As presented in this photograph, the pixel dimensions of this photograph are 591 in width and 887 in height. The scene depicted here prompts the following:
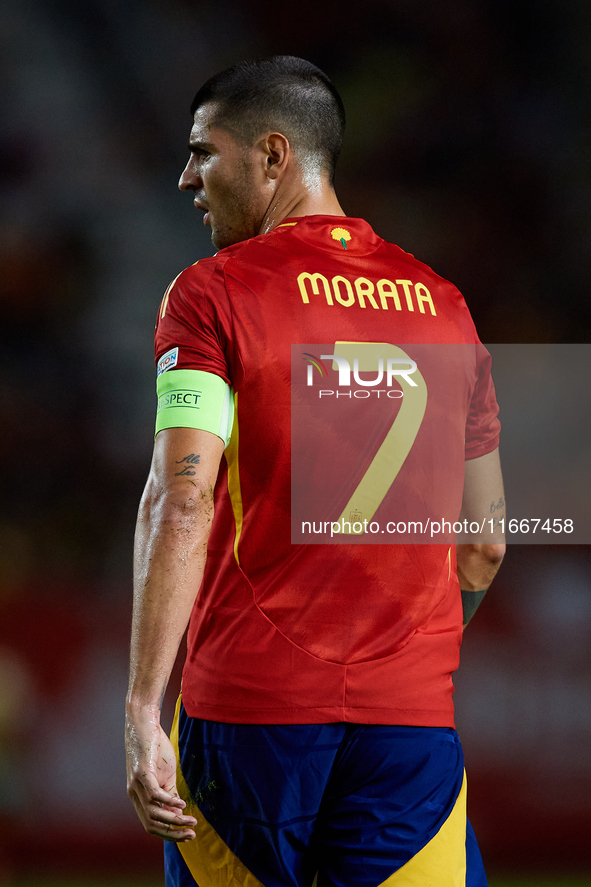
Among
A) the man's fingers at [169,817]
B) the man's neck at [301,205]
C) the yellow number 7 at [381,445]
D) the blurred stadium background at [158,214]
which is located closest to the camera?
the man's fingers at [169,817]

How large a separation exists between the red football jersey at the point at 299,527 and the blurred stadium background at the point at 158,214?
1612mm

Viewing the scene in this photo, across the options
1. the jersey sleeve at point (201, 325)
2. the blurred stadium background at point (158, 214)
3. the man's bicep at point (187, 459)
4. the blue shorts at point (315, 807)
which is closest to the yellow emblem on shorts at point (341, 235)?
the jersey sleeve at point (201, 325)

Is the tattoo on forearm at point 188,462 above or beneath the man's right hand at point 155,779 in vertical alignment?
above

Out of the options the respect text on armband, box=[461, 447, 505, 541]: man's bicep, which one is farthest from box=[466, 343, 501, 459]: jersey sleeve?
the respect text on armband

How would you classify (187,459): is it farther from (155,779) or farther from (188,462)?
(155,779)

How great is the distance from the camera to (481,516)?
102 centimetres

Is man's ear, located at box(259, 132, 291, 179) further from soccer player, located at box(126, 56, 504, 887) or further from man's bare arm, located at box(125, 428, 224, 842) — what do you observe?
man's bare arm, located at box(125, 428, 224, 842)

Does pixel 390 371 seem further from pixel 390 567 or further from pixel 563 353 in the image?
pixel 563 353

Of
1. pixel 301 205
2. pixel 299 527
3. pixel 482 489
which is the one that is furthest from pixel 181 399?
pixel 482 489

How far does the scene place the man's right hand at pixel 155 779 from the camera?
71 cm

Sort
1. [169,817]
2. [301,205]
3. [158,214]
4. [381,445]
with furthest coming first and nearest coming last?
[158,214], [301,205], [381,445], [169,817]

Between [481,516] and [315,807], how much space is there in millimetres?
394

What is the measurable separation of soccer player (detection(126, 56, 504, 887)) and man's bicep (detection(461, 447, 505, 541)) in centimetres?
15

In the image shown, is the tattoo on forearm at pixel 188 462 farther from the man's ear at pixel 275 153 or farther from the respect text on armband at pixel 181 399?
the man's ear at pixel 275 153
